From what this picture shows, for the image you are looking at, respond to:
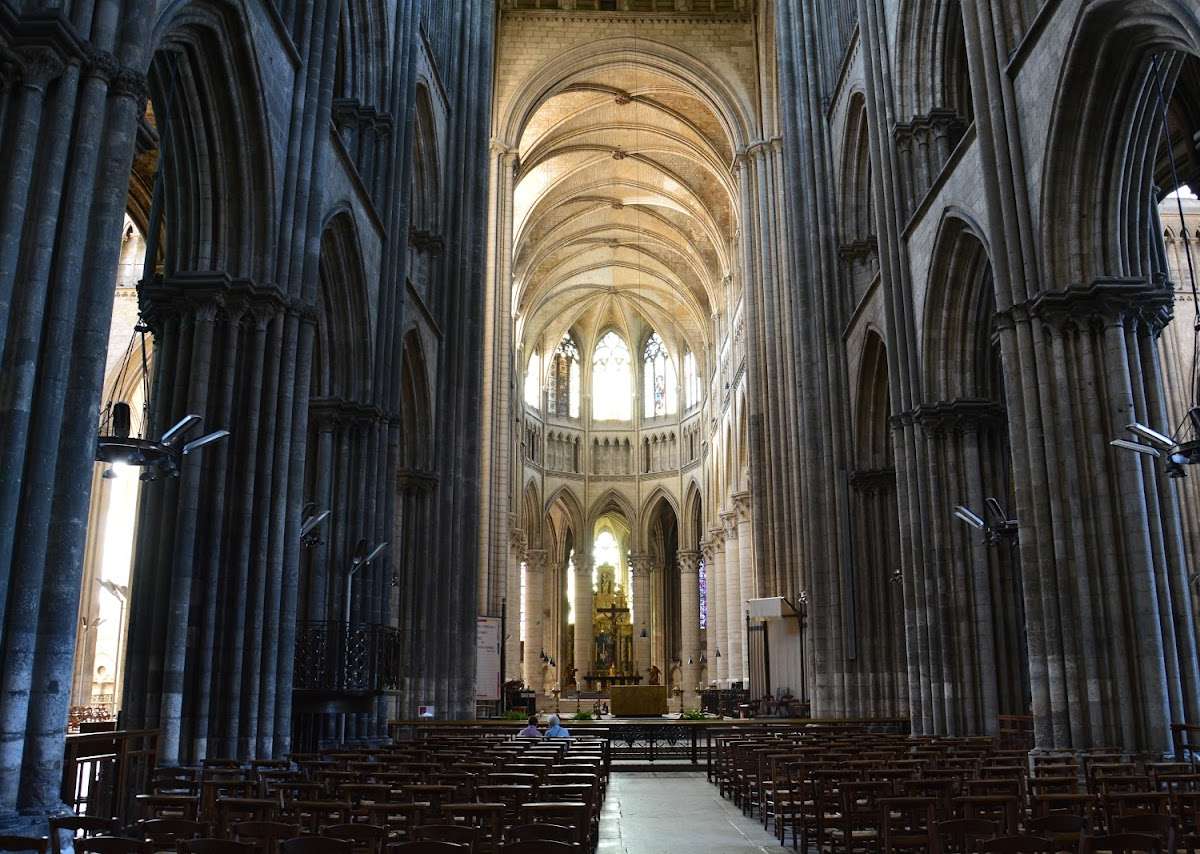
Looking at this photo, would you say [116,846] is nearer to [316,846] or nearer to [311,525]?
[316,846]

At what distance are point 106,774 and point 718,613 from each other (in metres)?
40.0

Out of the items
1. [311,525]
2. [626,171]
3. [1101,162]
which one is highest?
[626,171]

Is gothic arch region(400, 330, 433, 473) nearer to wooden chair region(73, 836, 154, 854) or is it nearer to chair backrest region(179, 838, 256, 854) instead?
wooden chair region(73, 836, 154, 854)

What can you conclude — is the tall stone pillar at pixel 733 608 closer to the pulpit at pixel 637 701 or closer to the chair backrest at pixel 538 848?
the pulpit at pixel 637 701

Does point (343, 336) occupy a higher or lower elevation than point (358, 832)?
higher

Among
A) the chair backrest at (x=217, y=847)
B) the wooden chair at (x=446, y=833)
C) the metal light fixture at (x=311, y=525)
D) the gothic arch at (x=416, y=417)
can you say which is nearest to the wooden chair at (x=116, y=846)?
the chair backrest at (x=217, y=847)

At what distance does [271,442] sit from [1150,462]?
1034 centimetres

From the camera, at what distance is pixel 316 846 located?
446 cm

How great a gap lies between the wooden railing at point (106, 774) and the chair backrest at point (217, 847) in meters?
4.31

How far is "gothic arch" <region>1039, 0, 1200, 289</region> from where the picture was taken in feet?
39.9

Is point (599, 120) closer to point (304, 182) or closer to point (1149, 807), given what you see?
point (304, 182)

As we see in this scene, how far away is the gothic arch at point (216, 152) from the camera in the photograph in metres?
11.6

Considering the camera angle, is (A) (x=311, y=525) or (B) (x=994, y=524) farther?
(B) (x=994, y=524)

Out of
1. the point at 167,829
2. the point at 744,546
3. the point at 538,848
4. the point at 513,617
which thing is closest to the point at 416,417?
the point at 167,829
